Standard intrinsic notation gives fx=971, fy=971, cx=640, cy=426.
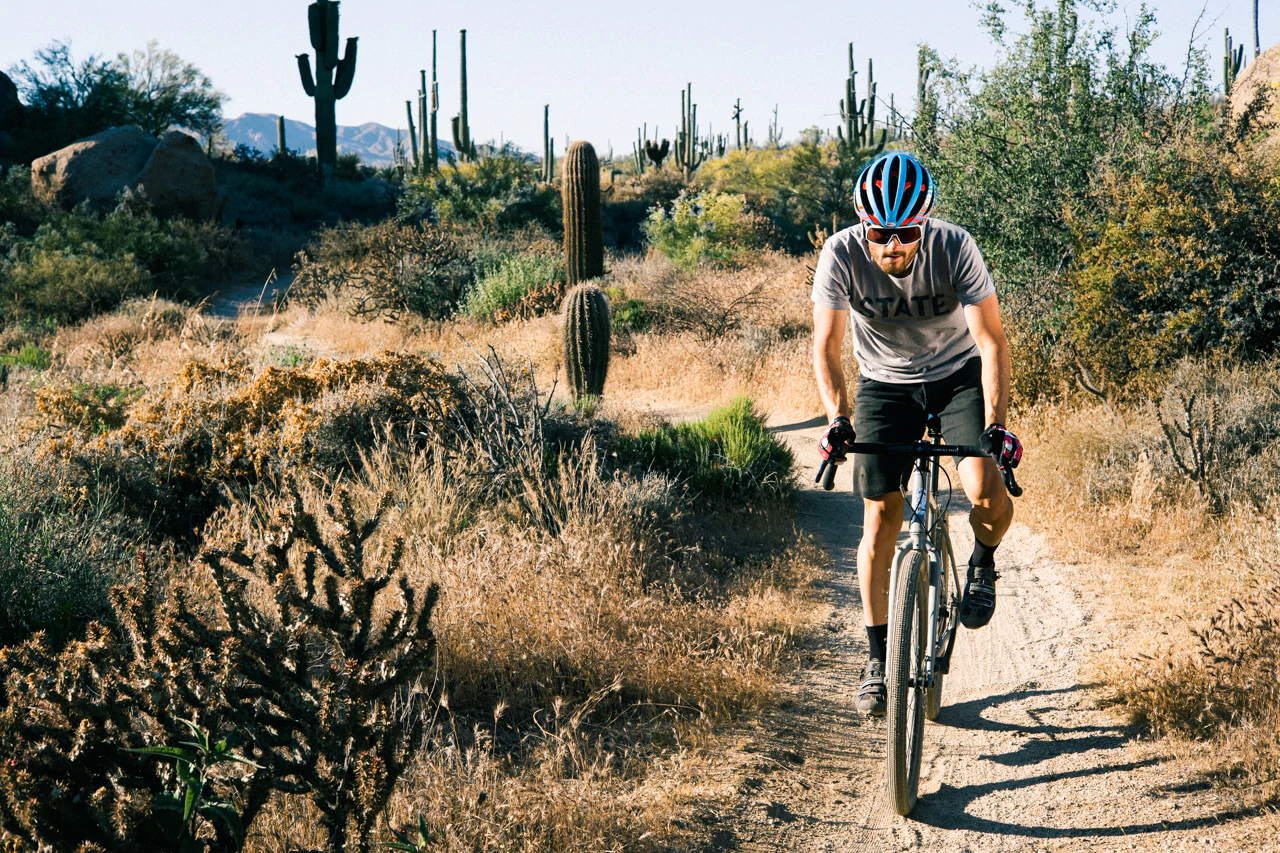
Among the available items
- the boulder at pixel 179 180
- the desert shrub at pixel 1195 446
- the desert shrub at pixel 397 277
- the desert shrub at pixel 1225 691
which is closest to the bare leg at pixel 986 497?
the desert shrub at pixel 1225 691

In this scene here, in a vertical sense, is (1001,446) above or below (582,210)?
below

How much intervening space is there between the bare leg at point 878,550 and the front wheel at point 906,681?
32 cm

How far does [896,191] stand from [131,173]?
88.4ft

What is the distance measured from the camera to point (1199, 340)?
814 cm

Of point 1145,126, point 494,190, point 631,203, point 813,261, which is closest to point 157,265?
point 494,190

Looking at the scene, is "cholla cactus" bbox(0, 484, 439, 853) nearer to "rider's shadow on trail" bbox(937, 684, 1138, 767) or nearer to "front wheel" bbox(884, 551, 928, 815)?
"front wheel" bbox(884, 551, 928, 815)

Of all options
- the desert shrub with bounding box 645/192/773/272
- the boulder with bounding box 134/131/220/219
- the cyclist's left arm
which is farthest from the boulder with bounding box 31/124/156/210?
the cyclist's left arm

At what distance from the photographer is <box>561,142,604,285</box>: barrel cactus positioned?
14609 millimetres

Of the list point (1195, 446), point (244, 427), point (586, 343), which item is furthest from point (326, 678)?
point (586, 343)

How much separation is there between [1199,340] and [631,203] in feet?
90.0

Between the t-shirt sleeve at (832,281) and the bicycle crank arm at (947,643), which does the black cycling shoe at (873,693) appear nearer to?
the bicycle crank arm at (947,643)

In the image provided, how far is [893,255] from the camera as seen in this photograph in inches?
143

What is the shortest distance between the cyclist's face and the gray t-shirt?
3.3 inches

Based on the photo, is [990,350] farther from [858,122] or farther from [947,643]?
[858,122]
